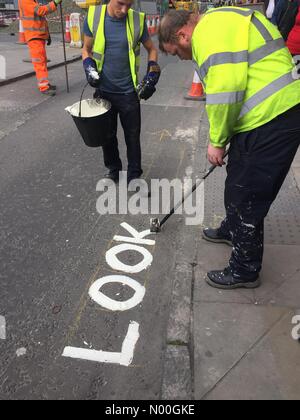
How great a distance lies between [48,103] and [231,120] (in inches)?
231

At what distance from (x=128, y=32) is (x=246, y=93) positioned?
178 centimetres

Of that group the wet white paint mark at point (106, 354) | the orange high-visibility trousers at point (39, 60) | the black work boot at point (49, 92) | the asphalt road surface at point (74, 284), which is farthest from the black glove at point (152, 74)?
the orange high-visibility trousers at point (39, 60)

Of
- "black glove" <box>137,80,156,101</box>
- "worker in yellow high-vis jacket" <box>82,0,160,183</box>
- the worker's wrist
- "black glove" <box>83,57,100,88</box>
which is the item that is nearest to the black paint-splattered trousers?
"black glove" <box>137,80,156,101</box>

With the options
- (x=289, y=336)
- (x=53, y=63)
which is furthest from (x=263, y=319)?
(x=53, y=63)

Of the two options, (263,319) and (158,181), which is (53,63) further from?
(263,319)

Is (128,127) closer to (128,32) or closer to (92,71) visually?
(92,71)

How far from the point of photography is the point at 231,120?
2.16 metres

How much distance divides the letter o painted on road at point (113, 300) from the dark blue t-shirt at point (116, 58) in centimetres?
184

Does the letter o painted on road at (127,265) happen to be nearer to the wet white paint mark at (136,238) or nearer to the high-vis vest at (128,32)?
the wet white paint mark at (136,238)

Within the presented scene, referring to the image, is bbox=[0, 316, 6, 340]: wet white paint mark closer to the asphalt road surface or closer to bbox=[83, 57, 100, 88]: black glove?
the asphalt road surface

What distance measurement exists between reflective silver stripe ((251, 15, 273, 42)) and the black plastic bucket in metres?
1.70

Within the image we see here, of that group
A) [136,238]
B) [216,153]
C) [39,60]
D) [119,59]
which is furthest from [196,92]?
[216,153]

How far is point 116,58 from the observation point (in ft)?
11.6
